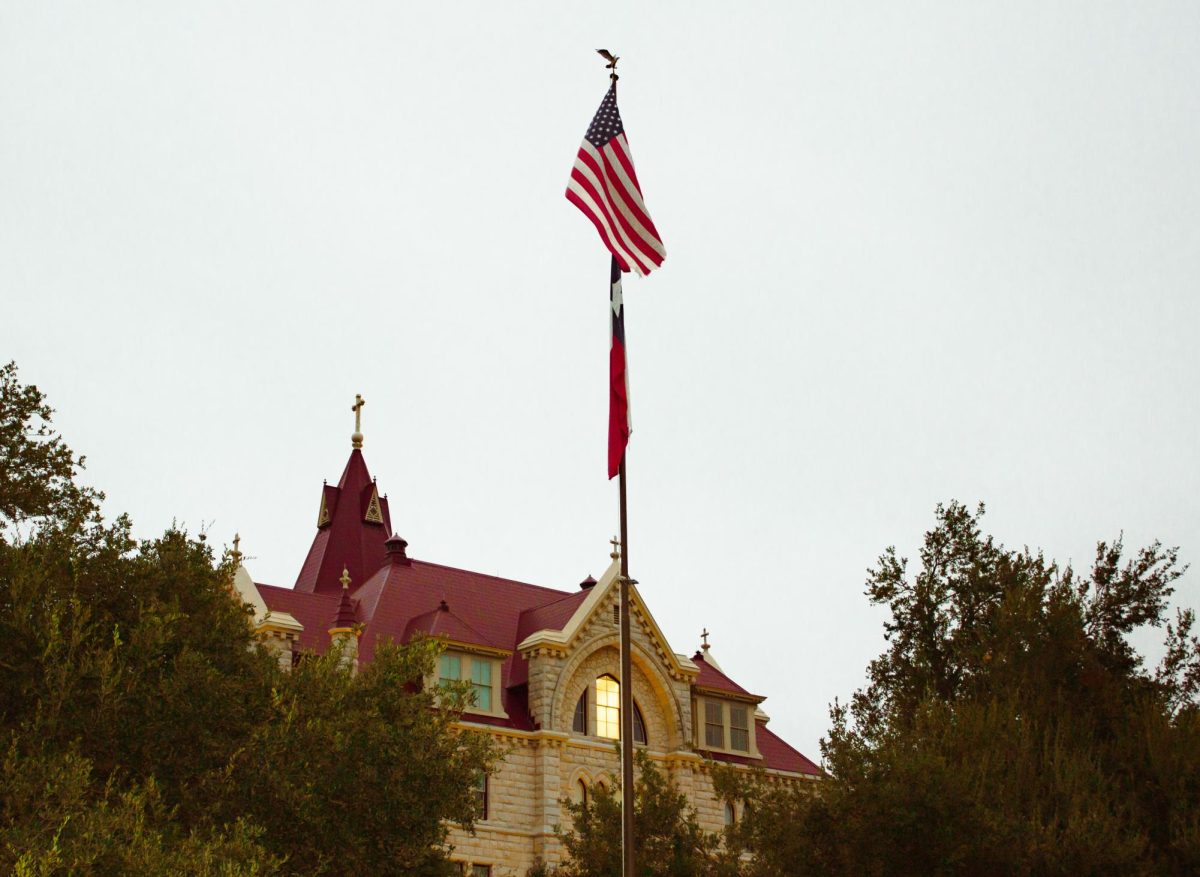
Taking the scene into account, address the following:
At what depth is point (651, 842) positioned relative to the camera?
3444 centimetres

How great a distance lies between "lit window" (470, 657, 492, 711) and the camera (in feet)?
148

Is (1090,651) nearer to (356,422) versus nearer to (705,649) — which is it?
(705,649)

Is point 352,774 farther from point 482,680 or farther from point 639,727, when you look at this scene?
point 639,727

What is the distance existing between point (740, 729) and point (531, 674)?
9138 millimetres

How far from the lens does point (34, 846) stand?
786 inches

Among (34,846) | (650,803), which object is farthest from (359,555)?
(34,846)

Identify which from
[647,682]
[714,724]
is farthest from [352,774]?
[714,724]

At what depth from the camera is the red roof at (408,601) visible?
4597 centimetres

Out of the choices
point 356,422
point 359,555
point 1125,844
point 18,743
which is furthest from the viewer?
point 356,422

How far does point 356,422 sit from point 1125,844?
35.4m

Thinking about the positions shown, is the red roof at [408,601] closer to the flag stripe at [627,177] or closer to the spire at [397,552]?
the spire at [397,552]

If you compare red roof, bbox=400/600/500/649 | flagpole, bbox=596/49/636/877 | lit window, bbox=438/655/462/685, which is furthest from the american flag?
lit window, bbox=438/655/462/685

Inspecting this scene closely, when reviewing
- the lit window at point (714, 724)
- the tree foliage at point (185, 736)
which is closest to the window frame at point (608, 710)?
the lit window at point (714, 724)

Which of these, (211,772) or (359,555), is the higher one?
(359,555)
